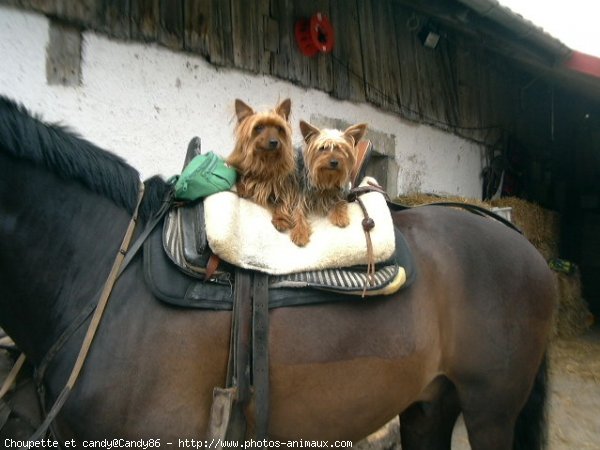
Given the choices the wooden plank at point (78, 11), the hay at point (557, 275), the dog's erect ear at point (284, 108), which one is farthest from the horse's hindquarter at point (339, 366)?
the hay at point (557, 275)

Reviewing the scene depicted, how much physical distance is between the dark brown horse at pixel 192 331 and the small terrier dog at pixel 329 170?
1.43 feet

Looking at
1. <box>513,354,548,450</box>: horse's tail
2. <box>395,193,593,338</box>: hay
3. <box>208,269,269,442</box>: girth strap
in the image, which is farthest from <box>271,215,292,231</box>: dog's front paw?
<box>395,193,593,338</box>: hay

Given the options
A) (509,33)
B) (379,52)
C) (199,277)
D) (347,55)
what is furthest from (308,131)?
(509,33)

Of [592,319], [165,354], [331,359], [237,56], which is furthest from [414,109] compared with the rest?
[592,319]

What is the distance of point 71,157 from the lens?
157cm

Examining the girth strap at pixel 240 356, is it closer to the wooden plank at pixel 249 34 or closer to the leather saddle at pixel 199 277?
the leather saddle at pixel 199 277

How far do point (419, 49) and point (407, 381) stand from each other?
16.1ft

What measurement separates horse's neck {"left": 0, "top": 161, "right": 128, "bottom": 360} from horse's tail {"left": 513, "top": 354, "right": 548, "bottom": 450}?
89.2 inches

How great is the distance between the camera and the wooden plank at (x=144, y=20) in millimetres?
2891

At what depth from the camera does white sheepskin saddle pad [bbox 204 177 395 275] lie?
1598mm

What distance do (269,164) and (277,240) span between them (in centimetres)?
33

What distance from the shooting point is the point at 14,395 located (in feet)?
5.37

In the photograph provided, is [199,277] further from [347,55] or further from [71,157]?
[347,55]

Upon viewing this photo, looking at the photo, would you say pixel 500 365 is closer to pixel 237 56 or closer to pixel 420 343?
pixel 420 343
